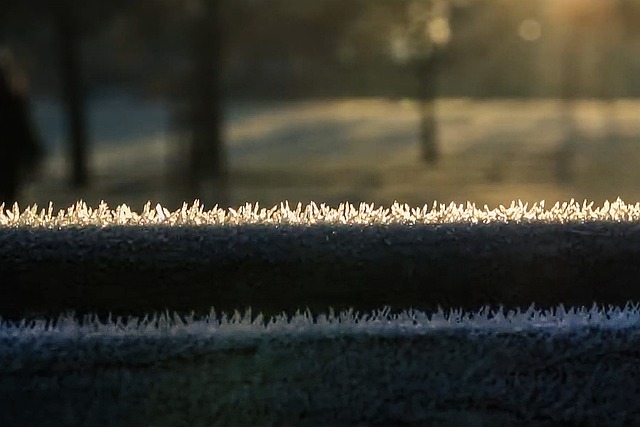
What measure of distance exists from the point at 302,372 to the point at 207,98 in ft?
38.5

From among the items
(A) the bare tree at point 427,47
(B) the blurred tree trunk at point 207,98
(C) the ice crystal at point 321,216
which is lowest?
(C) the ice crystal at point 321,216

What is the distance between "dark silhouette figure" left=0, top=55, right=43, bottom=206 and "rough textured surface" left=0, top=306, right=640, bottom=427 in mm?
6419

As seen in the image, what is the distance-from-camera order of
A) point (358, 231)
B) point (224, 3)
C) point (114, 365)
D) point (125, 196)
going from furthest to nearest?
point (224, 3), point (125, 196), point (358, 231), point (114, 365)

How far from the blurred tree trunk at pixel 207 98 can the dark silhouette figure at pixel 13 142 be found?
11.8ft

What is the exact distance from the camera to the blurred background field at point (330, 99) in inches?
484

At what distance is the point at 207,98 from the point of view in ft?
41.8

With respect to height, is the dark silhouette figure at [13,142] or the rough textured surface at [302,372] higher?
the dark silhouette figure at [13,142]

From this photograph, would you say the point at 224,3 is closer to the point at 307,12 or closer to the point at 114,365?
the point at 307,12

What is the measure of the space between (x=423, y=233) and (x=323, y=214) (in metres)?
0.16

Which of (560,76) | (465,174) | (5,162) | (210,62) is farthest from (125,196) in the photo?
(560,76)

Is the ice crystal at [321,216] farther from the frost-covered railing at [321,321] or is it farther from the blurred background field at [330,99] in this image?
the blurred background field at [330,99]

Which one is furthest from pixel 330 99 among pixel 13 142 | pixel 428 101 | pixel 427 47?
pixel 13 142

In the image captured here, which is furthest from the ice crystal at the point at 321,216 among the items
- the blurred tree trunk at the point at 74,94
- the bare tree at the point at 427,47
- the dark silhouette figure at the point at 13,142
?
the bare tree at the point at 427,47

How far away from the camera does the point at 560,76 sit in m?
24.0
